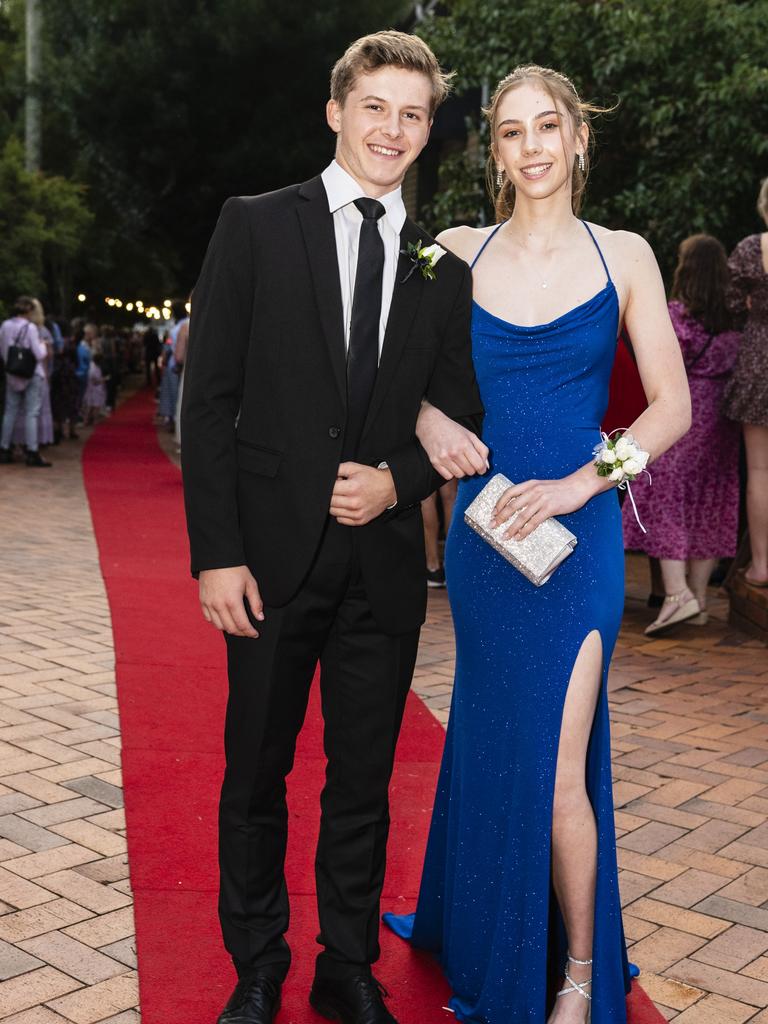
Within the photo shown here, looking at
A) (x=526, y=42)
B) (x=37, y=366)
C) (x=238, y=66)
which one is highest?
(x=238, y=66)

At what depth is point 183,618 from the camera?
7211mm

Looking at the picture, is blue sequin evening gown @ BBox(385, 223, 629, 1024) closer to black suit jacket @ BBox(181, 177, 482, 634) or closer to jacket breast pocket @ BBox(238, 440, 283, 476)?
black suit jacket @ BBox(181, 177, 482, 634)

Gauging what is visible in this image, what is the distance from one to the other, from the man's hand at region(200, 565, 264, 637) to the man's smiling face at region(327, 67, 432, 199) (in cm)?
88

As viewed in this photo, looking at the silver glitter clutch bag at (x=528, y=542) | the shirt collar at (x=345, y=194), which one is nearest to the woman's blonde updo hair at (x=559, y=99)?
the shirt collar at (x=345, y=194)

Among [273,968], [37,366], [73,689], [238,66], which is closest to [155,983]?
[273,968]

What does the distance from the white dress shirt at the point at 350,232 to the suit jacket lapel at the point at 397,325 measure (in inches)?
0.7

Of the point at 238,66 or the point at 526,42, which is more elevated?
the point at 238,66

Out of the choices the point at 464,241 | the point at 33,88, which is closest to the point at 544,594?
the point at 464,241

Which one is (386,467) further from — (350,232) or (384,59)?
(384,59)

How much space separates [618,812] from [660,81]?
659 centimetres

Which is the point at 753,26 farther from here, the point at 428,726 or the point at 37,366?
the point at 37,366

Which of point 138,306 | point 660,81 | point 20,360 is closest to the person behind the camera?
point 660,81

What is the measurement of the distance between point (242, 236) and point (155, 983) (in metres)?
1.77

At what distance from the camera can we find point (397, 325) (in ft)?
9.05
